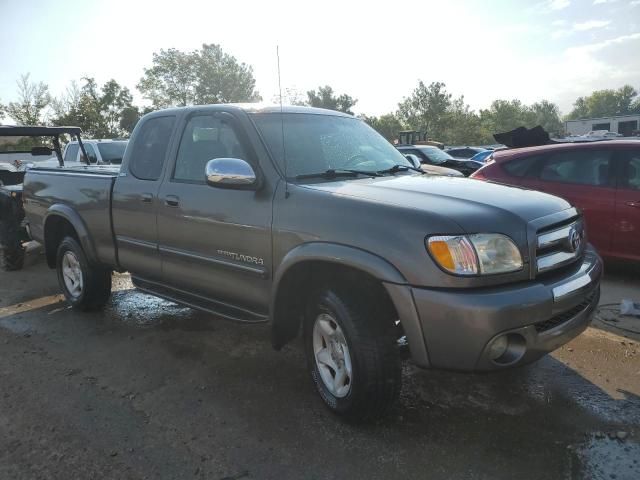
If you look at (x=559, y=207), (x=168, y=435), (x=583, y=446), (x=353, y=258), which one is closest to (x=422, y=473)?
(x=583, y=446)

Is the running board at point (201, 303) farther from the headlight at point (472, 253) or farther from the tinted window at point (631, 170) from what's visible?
the tinted window at point (631, 170)

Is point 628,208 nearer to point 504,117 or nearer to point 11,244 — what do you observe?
point 11,244

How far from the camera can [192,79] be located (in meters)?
60.5

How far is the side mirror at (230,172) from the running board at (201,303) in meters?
0.88

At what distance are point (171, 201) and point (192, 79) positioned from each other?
61106 mm

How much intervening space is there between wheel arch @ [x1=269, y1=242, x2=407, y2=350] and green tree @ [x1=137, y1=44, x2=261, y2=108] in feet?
194

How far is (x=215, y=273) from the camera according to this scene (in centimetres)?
363

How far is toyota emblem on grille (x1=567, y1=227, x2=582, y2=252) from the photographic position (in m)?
2.97

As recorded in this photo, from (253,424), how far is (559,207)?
220cm

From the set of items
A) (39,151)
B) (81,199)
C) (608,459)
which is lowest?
(608,459)

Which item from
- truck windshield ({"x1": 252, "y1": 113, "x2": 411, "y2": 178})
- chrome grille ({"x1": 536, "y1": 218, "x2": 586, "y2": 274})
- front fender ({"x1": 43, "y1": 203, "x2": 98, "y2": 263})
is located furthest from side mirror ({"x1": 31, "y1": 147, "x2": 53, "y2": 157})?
chrome grille ({"x1": 536, "y1": 218, "x2": 586, "y2": 274})

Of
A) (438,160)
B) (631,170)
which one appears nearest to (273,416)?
(631,170)

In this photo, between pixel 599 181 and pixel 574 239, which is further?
pixel 599 181

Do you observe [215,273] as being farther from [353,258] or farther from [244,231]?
[353,258]
